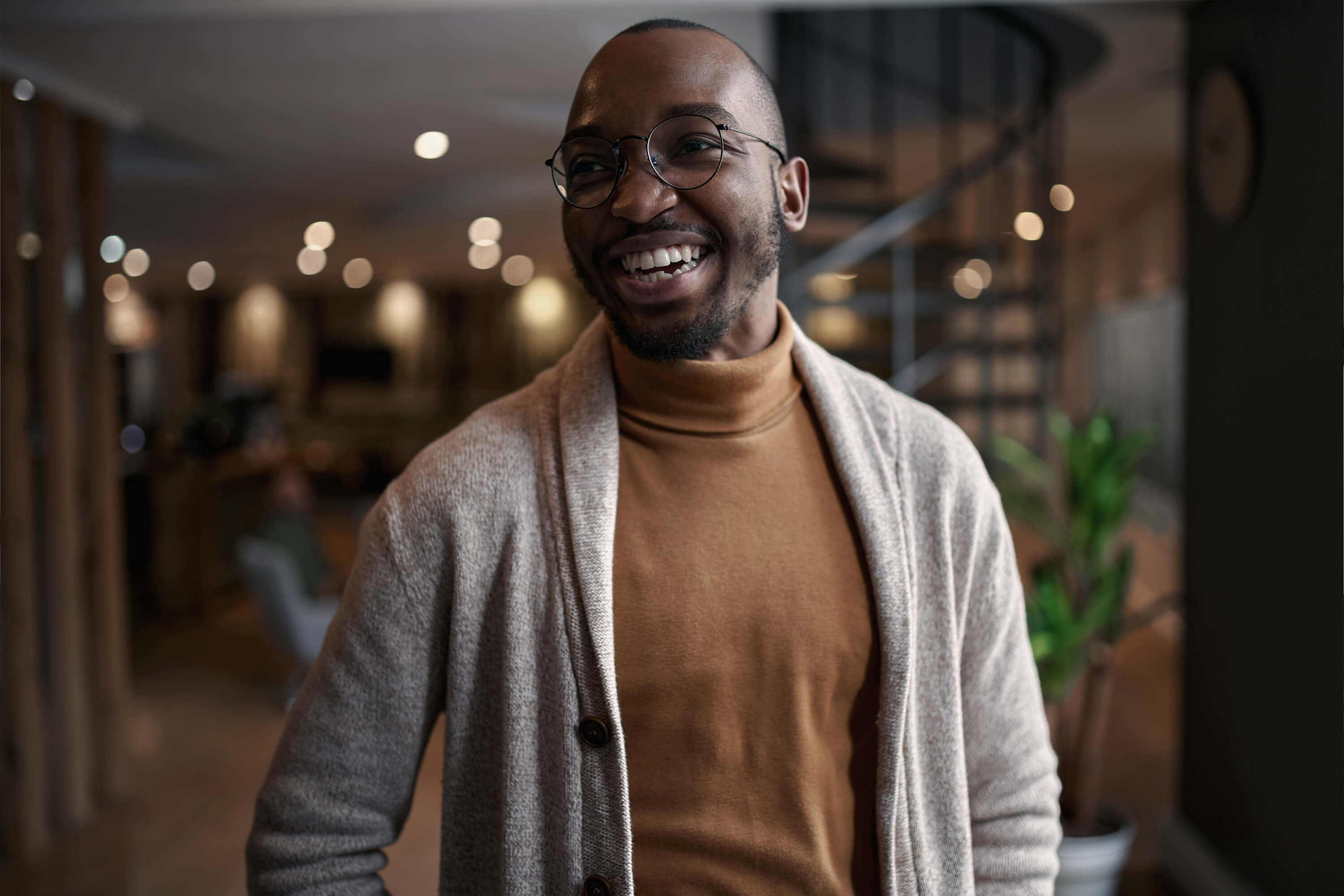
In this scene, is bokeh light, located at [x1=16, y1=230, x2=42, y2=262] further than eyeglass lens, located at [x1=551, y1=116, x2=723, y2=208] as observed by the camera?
Yes

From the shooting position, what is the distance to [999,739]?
104cm

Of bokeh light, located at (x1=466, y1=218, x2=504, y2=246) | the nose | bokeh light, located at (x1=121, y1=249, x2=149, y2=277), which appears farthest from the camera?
bokeh light, located at (x1=121, y1=249, x2=149, y2=277)

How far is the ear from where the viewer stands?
962 millimetres

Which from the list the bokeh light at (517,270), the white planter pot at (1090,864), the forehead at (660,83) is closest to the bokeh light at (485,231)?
the bokeh light at (517,270)

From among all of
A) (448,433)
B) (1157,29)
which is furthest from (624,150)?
(1157,29)

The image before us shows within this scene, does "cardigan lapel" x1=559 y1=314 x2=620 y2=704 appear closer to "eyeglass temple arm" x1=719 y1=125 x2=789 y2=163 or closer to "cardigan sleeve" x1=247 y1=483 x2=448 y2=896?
"cardigan sleeve" x1=247 y1=483 x2=448 y2=896

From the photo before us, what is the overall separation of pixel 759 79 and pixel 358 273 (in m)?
9.80

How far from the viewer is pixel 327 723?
3.08ft

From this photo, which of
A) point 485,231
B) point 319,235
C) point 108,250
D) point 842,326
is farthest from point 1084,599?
point 842,326

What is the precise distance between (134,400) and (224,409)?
4655 millimetres

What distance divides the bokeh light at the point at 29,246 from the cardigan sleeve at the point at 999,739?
3296mm

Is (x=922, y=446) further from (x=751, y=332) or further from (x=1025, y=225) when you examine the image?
(x=1025, y=225)

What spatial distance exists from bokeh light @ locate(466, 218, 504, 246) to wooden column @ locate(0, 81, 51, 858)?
1755 millimetres

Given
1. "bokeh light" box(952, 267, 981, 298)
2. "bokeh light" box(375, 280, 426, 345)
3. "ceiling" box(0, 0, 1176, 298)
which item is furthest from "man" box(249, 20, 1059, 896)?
"bokeh light" box(375, 280, 426, 345)
